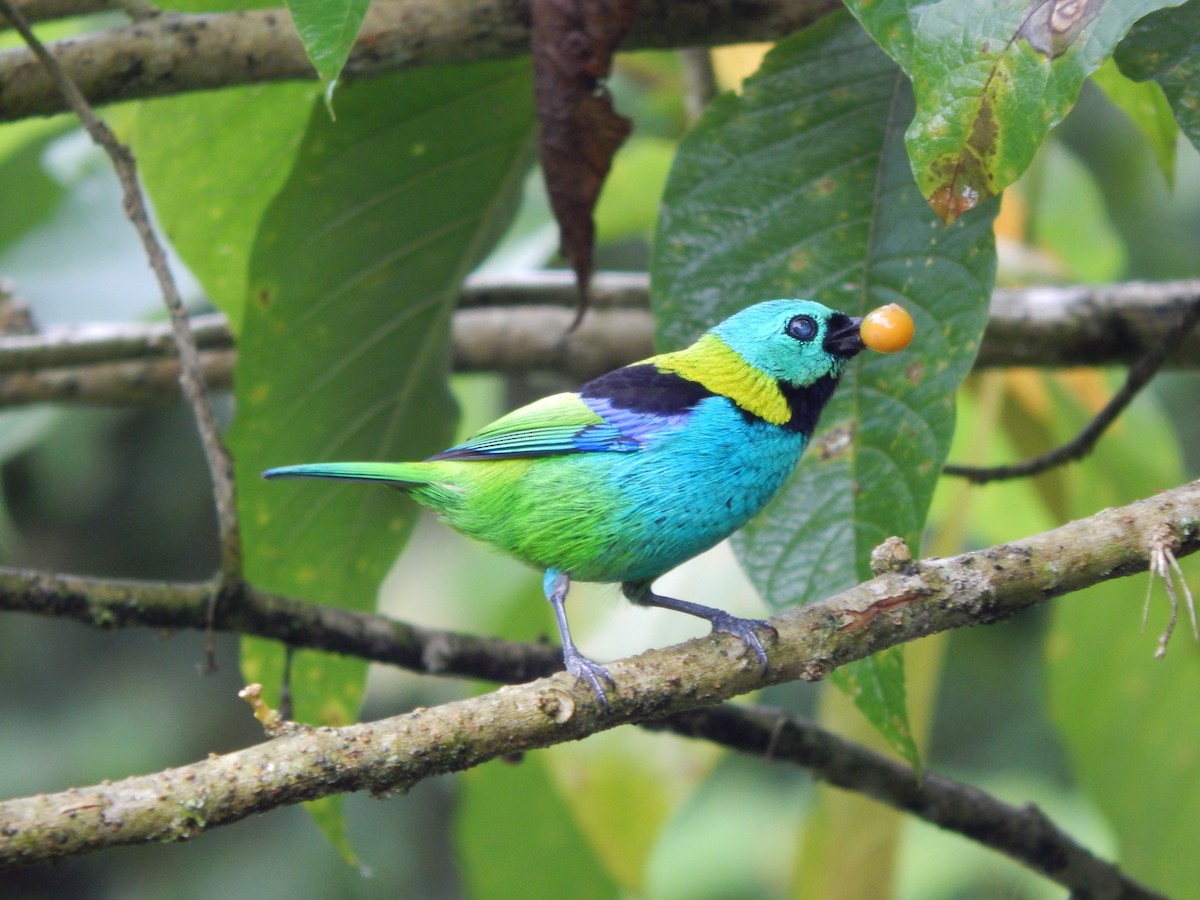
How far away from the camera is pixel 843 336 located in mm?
2875

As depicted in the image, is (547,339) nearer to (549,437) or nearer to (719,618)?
(549,437)

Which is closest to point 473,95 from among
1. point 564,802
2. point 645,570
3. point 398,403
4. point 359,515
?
point 398,403

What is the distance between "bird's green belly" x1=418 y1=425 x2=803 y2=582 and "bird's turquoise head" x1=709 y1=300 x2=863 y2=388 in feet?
0.55

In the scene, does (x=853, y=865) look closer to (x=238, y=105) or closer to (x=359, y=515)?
(x=359, y=515)

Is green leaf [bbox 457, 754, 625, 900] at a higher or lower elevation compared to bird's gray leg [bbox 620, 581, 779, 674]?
lower

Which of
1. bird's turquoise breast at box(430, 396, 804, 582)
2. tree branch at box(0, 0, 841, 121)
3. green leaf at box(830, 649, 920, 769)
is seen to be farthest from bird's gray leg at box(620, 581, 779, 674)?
tree branch at box(0, 0, 841, 121)

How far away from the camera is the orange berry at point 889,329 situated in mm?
2617

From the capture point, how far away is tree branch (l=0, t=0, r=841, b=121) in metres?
2.89

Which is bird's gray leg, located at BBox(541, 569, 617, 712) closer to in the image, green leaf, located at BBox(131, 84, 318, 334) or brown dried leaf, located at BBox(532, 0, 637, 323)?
brown dried leaf, located at BBox(532, 0, 637, 323)

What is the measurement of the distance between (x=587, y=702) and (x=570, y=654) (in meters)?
0.66

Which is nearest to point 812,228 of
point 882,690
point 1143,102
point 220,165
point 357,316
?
point 1143,102

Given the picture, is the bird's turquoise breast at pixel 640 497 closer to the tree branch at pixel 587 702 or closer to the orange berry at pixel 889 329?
the orange berry at pixel 889 329

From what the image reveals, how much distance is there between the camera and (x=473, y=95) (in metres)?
3.60

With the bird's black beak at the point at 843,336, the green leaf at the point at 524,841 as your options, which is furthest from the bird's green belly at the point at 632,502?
the green leaf at the point at 524,841
